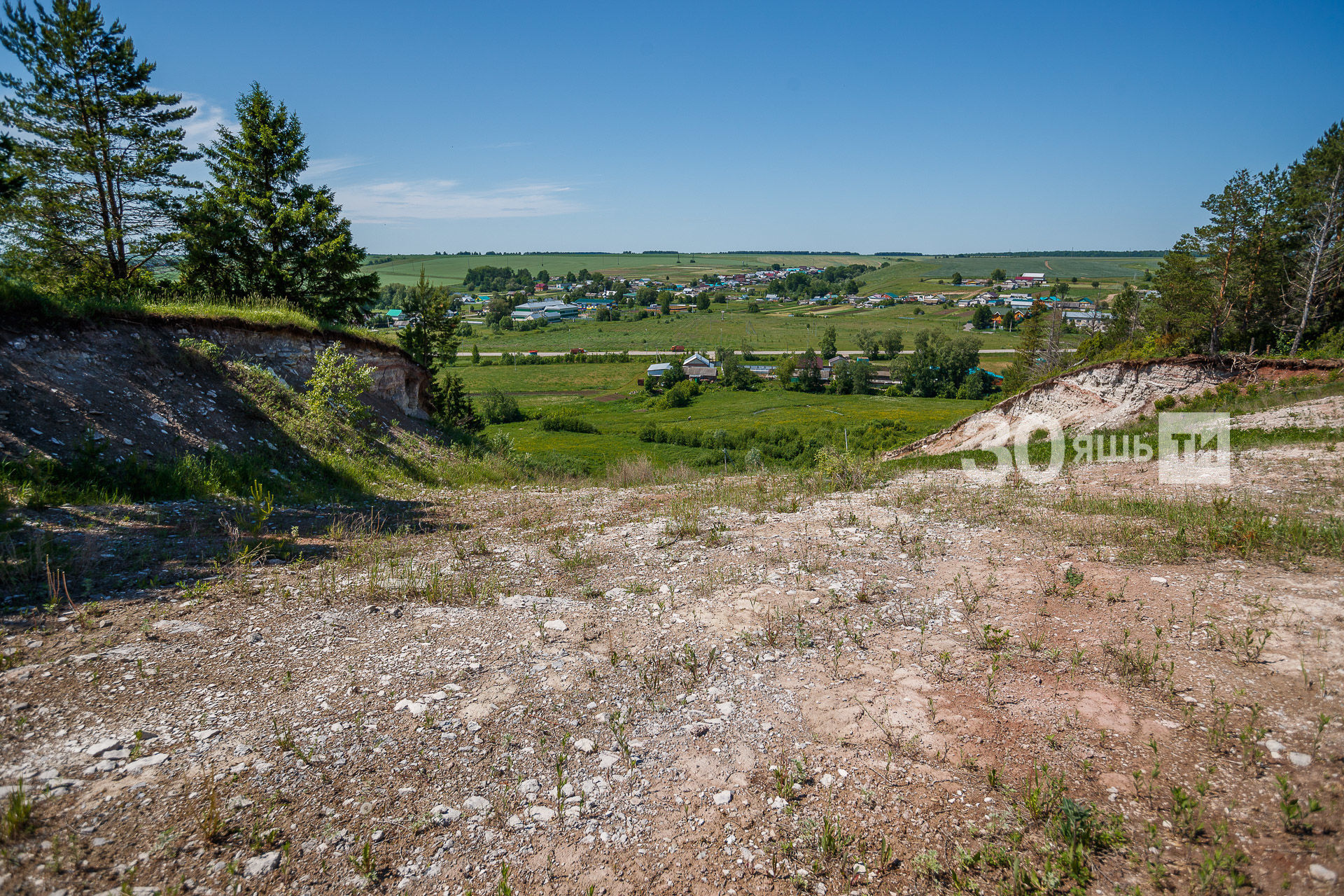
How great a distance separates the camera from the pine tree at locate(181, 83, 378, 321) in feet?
68.8

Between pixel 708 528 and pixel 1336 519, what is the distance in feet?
27.0

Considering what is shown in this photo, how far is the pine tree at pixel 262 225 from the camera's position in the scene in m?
21.0

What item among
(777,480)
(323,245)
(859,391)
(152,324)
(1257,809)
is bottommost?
(859,391)

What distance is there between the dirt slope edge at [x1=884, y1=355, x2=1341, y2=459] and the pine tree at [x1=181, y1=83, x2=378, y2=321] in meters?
23.4

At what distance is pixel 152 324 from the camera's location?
46.8 ft

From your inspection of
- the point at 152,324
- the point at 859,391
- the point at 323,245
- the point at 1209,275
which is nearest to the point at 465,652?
the point at 152,324

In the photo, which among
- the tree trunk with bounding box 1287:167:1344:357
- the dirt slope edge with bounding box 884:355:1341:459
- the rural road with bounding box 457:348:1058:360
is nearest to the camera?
the dirt slope edge with bounding box 884:355:1341:459

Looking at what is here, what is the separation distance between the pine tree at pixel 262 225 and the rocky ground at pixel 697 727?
18.6 metres

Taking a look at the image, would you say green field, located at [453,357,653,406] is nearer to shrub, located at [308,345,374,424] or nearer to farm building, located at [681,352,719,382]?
farm building, located at [681,352,719,382]

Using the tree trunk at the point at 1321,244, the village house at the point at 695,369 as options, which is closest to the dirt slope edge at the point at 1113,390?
the tree trunk at the point at 1321,244

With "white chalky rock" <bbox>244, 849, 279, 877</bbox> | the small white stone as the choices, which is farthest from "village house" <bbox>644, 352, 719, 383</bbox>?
the small white stone

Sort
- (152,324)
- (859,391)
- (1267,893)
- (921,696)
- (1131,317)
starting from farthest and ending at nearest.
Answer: (859,391) < (1131,317) < (152,324) < (921,696) < (1267,893)

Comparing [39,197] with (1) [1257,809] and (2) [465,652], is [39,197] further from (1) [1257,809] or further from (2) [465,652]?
(1) [1257,809]

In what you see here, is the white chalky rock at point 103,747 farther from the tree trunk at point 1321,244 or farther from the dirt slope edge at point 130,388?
the tree trunk at point 1321,244
